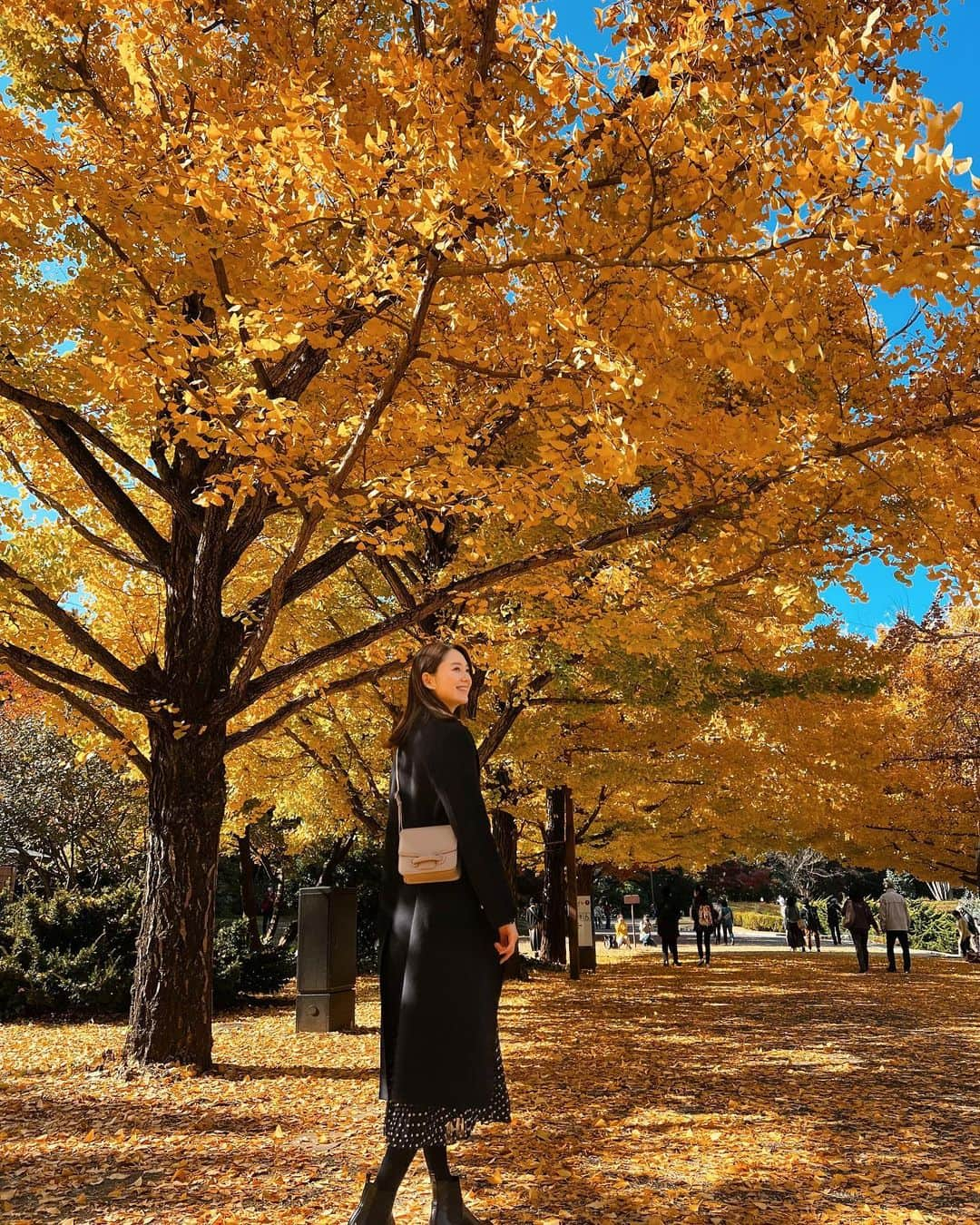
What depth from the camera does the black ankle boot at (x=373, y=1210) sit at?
3.07 metres

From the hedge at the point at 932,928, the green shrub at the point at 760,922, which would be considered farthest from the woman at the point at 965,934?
the green shrub at the point at 760,922

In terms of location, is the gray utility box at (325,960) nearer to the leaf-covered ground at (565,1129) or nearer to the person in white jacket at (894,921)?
the leaf-covered ground at (565,1129)

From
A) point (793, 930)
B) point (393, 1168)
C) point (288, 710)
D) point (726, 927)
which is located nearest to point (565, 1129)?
Answer: point (393, 1168)

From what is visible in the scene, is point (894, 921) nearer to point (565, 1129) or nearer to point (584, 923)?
point (584, 923)

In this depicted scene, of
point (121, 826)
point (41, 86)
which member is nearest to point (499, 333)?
point (41, 86)

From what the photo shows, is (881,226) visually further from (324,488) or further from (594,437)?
(324,488)

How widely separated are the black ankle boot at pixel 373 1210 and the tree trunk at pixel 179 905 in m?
3.96

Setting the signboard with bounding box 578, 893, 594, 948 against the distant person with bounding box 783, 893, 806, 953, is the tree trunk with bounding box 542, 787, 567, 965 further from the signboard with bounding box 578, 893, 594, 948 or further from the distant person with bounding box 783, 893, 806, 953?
the distant person with bounding box 783, 893, 806, 953

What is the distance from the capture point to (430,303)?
16.6 ft

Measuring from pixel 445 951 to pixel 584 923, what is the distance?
1373 centimetres

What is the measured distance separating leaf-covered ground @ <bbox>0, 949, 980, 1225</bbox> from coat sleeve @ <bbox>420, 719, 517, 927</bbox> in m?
1.22

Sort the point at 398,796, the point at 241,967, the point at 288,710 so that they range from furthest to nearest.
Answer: the point at 241,967 → the point at 288,710 → the point at 398,796

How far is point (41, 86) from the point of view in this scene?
6.78 metres

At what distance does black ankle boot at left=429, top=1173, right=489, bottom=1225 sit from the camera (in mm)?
3092
